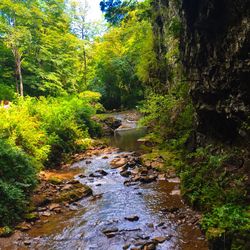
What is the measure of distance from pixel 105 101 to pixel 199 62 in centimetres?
2754

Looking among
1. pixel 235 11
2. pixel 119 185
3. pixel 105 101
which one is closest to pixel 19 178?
pixel 119 185

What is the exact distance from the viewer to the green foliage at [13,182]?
7.37 m

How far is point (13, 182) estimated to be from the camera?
26.8 ft

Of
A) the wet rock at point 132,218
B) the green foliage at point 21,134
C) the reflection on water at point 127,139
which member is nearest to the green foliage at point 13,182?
the green foliage at point 21,134

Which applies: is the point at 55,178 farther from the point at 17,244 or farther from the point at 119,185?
the point at 17,244

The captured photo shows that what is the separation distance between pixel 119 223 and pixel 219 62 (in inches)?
187

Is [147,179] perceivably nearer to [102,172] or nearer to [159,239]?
[102,172]

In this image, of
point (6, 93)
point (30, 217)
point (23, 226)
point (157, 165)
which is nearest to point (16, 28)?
→ point (6, 93)

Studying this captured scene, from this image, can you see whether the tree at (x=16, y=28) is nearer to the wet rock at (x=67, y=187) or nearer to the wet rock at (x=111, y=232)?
the wet rock at (x=67, y=187)

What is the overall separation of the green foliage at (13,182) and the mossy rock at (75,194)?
3.17 feet

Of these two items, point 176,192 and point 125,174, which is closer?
point 176,192

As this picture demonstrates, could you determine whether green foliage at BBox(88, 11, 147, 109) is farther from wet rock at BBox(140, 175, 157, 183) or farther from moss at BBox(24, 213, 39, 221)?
moss at BBox(24, 213, 39, 221)

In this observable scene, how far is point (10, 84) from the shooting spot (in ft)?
76.4

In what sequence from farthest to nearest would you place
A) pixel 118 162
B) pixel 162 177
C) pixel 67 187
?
pixel 118 162 < pixel 162 177 < pixel 67 187
